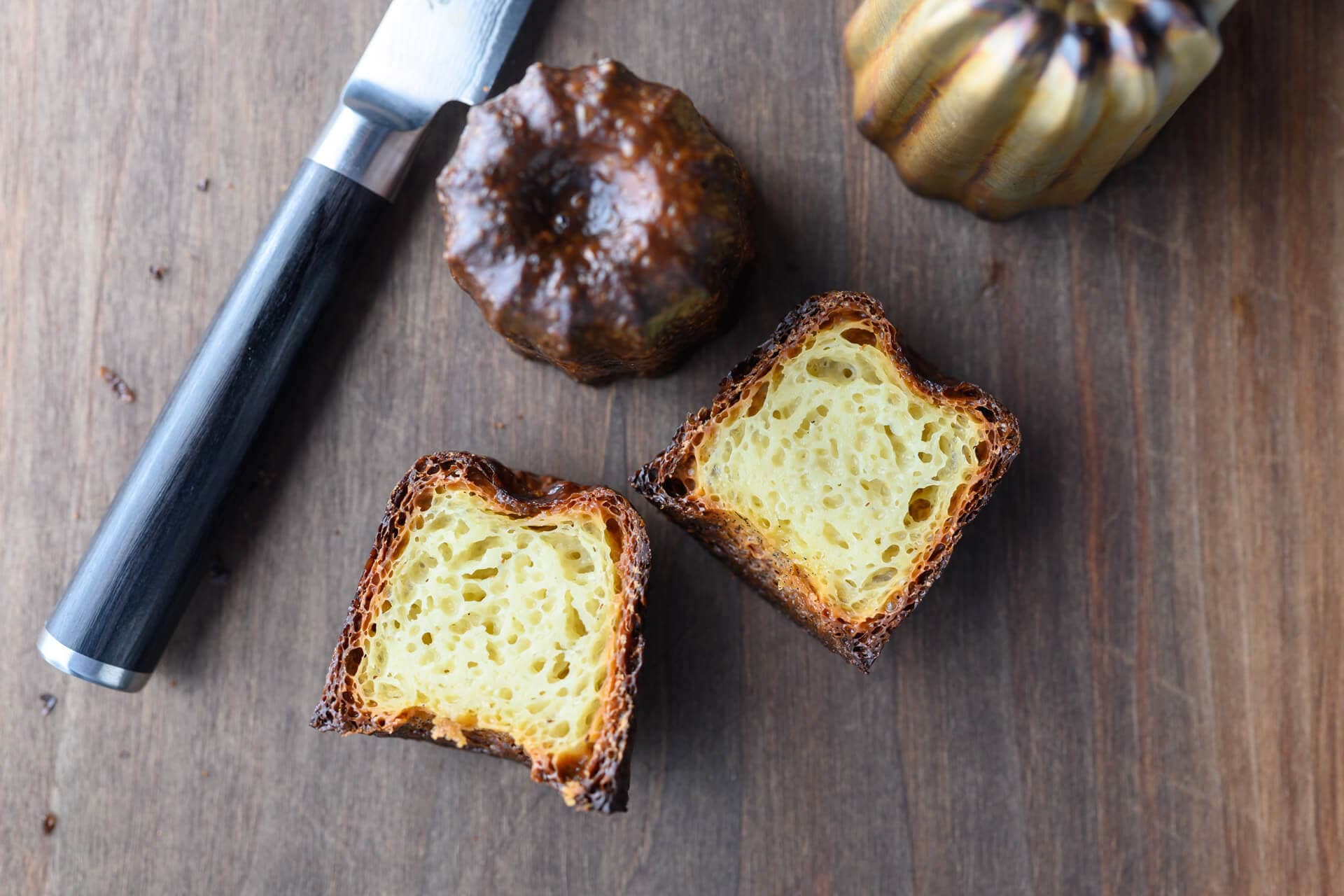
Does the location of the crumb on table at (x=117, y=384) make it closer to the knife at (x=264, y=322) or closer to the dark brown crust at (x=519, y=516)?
the knife at (x=264, y=322)

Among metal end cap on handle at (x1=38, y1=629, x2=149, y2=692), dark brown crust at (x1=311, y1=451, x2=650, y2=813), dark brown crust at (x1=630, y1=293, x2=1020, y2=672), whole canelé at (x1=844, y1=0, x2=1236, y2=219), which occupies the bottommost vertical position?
metal end cap on handle at (x1=38, y1=629, x2=149, y2=692)

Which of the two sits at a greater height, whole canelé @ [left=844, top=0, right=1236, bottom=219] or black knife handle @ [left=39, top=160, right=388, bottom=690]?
whole canelé @ [left=844, top=0, right=1236, bottom=219]

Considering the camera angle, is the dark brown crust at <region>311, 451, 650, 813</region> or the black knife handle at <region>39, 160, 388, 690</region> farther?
the black knife handle at <region>39, 160, 388, 690</region>

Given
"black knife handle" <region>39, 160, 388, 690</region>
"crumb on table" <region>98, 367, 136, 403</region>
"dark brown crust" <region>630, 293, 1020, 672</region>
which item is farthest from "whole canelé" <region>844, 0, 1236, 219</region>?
"crumb on table" <region>98, 367, 136, 403</region>

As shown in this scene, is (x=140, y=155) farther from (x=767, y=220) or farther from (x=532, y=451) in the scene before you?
(x=767, y=220)

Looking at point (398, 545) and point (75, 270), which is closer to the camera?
point (398, 545)

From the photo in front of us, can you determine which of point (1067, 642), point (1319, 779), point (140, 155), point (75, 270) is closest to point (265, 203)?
point (140, 155)

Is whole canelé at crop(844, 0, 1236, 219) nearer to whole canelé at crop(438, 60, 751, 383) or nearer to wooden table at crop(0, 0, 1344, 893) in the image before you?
wooden table at crop(0, 0, 1344, 893)
